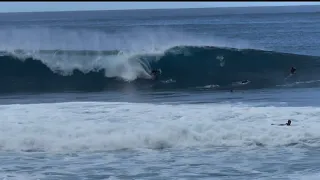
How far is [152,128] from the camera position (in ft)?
40.4

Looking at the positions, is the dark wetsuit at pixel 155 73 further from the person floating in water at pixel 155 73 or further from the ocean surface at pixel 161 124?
the ocean surface at pixel 161 124

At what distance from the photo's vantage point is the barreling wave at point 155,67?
23234mm

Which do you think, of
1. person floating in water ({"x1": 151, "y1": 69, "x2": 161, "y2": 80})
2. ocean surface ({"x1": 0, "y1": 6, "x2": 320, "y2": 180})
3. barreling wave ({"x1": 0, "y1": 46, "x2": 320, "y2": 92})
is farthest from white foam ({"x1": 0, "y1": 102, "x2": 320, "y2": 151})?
person floating in water ({"x1": 151, "y1": 69, "x2": 161, "y2": 80})

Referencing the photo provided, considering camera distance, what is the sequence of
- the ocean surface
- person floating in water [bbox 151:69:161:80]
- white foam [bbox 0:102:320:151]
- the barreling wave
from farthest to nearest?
person floating in water [bbox 151:69:161:80], the barreling wave, white foam [bbox 0:102:320:151], the ocean surface

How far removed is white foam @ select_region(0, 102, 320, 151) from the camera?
1145 cm

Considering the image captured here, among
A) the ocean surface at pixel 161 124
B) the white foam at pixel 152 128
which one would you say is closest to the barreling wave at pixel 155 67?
the ocean surface at pixel 161 124

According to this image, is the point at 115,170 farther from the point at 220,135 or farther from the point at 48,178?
the point at 220,135

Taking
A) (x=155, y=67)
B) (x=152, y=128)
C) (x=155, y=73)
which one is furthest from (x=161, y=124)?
(x=155, y=67)

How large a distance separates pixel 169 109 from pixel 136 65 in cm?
1087

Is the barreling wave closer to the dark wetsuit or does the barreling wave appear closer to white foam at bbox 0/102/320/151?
the dark wetsuit

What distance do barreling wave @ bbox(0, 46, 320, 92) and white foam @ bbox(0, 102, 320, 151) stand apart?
25.8ft

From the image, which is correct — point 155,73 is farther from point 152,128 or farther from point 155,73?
point 152,128

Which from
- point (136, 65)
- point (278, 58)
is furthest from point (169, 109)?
point (278, 58)

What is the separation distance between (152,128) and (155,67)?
13.7 meters
